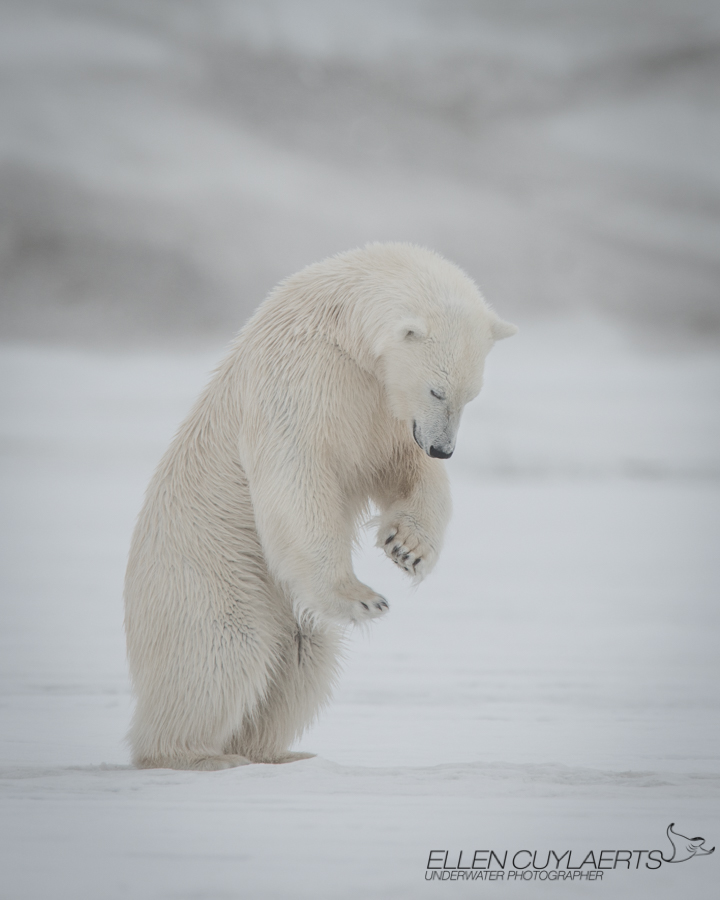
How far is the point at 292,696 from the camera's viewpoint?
11.0ft

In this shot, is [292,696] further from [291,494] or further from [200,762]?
[291,494]

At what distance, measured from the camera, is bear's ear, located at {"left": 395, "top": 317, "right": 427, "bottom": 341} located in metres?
2.81

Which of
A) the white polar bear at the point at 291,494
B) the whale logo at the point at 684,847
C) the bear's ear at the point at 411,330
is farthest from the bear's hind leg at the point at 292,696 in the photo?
the whale logo at the point at 684,847

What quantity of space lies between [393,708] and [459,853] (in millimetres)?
2140

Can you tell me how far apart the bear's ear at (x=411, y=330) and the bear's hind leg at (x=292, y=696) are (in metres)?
1.10

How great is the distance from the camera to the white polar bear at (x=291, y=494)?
9.58ft

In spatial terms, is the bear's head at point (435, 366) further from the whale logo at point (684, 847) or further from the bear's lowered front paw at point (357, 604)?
the whale logo at point (684, 847)

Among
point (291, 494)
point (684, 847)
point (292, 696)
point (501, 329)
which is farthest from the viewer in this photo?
point (292, 696)

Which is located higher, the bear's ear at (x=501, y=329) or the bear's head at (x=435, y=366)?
the bear's ear at (x=501, y=329)

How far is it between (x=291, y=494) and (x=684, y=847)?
4.88ft

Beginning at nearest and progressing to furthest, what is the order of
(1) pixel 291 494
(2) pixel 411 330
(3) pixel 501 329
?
1. (2) pixel 411 330
2. (1) pixel 291 494
3. (3) pixel 501 329

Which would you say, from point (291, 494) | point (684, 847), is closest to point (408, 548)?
point (291, 494)

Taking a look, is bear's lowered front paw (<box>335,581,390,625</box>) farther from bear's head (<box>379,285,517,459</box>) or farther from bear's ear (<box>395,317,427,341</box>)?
bear's ear (<box>395,317,427,341</box>)

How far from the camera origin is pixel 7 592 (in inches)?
275
